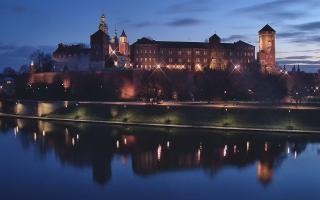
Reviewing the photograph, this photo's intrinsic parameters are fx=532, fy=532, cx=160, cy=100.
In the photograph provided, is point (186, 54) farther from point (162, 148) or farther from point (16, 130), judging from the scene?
point (162, 148)

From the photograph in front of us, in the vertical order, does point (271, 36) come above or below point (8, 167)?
above

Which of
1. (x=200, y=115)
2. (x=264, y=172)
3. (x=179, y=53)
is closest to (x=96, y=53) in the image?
(x=179, y=53)

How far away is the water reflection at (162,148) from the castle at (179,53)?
35.4m

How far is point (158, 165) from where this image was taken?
2106cm

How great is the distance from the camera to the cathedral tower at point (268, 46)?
67.1m

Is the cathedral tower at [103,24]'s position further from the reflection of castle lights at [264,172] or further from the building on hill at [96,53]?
the reflection of castle lights at [264,172]

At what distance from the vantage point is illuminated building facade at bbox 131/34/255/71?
6838cm

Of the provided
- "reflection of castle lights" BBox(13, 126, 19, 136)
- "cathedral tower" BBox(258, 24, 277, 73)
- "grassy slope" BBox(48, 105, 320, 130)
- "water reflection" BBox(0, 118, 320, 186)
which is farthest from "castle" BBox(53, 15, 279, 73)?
"water reflection" BBox(0, 118, 320, 186)

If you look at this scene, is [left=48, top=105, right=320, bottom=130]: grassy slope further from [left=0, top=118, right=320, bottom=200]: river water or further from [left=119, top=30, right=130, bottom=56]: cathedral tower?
[left=119, top=30, right=130, bottom=56]: cathedral tower

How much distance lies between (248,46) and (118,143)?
163 feet

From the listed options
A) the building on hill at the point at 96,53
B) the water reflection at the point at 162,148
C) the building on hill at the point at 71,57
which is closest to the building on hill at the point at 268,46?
the building on hill at the point at 96,53

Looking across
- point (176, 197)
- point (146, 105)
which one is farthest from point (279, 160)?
point (146, 105)

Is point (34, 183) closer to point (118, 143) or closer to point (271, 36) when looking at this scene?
point (118, 143)

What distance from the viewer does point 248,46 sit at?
7331cm
